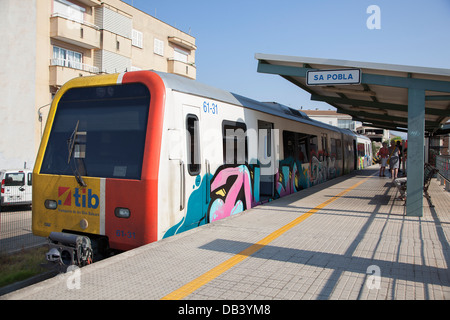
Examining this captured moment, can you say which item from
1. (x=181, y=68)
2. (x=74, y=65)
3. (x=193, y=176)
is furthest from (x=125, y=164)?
(x=181, y=68)

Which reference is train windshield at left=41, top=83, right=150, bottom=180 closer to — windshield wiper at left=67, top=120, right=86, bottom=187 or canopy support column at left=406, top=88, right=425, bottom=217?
windshield wiper at left=67, top=120, right=86, bottom=187

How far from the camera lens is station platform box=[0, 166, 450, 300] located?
3.79 metres

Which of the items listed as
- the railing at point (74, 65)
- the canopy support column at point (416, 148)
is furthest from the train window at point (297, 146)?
the railing at point (74, 65)

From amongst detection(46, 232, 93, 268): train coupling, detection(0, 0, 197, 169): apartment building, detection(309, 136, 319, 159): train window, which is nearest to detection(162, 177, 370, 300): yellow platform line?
detection(46, 232, 93, 268): train coupling

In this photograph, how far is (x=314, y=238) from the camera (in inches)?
240

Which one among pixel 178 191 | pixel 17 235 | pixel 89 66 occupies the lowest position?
pixel 17 235

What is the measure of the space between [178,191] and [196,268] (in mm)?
1423

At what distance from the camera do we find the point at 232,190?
768 cm

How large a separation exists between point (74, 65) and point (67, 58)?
23.3 inches

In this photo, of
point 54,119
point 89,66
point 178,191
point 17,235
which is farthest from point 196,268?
point 89,66

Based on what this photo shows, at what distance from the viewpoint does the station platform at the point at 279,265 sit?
3.79 metres

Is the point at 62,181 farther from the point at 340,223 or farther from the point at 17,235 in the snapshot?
the point at 17,235

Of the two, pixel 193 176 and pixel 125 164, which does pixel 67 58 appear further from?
pixel 125 164

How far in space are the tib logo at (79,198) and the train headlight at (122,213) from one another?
370mm
